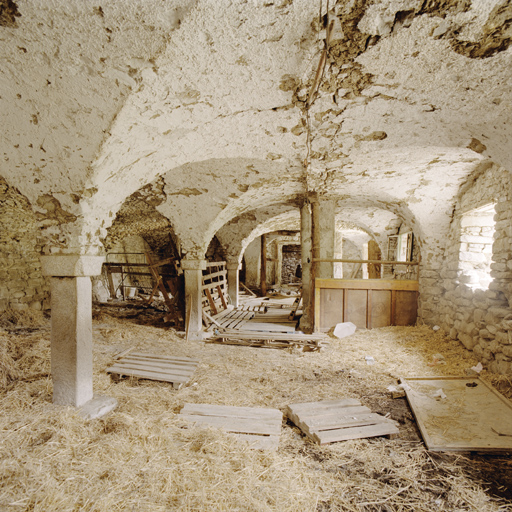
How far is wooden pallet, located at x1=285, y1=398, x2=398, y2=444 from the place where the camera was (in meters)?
2.91

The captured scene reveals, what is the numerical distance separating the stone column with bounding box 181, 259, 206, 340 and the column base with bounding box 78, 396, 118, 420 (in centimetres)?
351

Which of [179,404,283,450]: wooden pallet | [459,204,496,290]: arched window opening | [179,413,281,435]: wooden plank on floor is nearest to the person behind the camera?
[179,404,283,450]: wooden pallet

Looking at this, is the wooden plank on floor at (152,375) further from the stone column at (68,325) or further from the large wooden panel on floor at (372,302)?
the large wooden panel on floor at (372,302)

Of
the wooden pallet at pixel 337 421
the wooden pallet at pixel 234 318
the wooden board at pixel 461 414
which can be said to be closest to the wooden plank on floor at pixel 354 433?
the wooden pallet at pixel 337 421

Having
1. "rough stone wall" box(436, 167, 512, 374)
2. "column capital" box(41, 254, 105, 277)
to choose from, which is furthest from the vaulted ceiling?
"rough stone wall" box(436, 167, 512, 374)

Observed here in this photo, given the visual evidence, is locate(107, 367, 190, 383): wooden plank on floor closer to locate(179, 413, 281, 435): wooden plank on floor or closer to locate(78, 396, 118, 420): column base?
locate(78, 396, 118, 420): column base

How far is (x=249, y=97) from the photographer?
2801mm

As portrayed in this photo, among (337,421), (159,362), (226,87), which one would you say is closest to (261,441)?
(337,421)

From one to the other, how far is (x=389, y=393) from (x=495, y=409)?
3.50 feet

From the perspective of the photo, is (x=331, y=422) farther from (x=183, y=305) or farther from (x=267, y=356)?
(x=183, y=305)

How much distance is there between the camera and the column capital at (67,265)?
313 cm

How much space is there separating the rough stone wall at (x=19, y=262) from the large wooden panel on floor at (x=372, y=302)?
7.38 m

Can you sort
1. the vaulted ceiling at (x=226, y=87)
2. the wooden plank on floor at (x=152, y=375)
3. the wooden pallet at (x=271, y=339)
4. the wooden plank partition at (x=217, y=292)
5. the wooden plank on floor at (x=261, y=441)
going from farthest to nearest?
the wooden plank partition at (x=217, y=292)
the wooden pallet at (x=271, y=339)
the wooden plank on floor at (x=152, y=375)
the wooden plank on floor at (x=261, y=441)
the vaulted ceiling at (x=226, y=87)

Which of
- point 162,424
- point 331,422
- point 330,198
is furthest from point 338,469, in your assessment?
point 330,198
